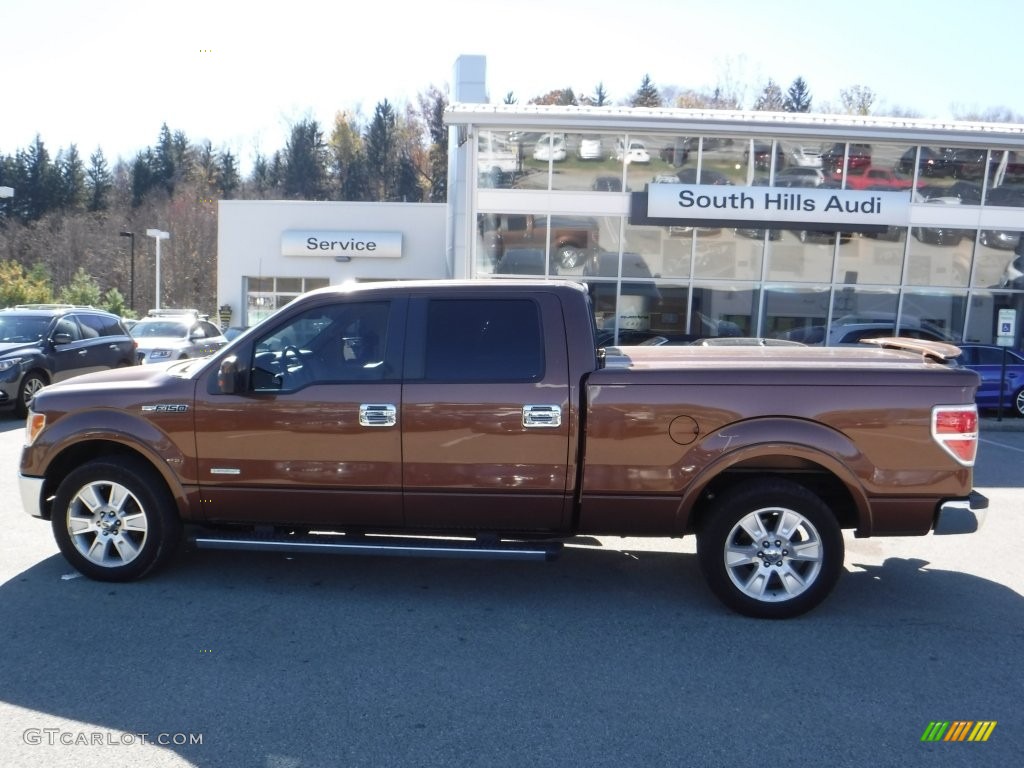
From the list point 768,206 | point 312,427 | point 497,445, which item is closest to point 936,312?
point 768,206

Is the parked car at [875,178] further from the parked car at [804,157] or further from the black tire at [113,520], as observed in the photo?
the black tire at [113,520]

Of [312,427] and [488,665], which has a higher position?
[312,427]

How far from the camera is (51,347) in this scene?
1255cm

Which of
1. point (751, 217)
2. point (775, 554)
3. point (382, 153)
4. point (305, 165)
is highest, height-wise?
point (382, 153)

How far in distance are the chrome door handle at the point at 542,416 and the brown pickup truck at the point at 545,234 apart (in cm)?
1397

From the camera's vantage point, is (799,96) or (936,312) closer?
(936,312)

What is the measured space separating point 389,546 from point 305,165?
240 feet

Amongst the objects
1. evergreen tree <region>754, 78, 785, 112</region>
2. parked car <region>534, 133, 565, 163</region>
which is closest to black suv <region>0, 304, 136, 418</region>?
parked car <region>534, 133, 565, 163</region>

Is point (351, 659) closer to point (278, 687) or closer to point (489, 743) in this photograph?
point (278, 687)

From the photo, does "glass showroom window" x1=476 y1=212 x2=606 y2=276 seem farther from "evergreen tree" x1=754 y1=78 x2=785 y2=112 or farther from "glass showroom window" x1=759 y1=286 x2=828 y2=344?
"evergreen tree" x1=754 y1=78 x2=785 y2=112

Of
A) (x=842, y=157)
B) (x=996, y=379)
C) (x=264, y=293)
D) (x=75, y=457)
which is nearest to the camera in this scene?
(x=75, y=457)

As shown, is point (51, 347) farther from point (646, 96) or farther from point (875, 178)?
point (646, 96)

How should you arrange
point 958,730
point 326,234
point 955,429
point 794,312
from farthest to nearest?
point 326,234
point 794,312
point 955,429
point 958,730

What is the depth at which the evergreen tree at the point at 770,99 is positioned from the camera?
63.2 metres
